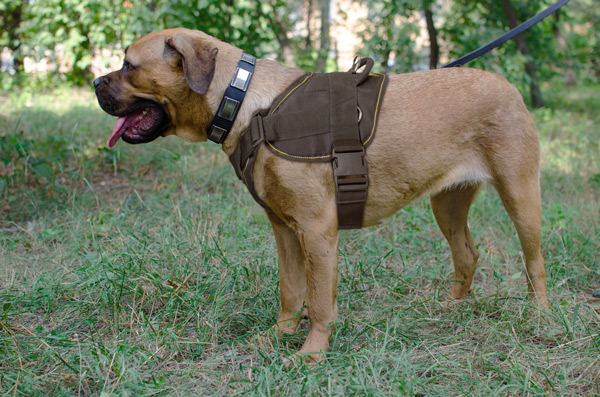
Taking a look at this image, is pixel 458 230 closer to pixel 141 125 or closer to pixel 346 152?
pixel 346 152

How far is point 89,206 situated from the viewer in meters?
5.21

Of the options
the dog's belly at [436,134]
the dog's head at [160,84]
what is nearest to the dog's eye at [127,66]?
the dog's head at [160,84]

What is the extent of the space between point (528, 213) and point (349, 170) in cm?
133

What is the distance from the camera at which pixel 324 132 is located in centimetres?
281

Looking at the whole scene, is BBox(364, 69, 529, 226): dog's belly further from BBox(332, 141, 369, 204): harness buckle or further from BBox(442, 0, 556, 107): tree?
BBox(442, 0, 556, 107): tree

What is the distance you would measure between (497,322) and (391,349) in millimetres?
761

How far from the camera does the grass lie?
8.57 ft

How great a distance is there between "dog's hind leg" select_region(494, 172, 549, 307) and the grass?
0.19 metres

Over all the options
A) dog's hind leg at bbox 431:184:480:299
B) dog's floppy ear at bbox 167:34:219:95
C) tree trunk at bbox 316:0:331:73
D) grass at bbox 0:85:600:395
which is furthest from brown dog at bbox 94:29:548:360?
tree trunk at bbox 316:0:331:73

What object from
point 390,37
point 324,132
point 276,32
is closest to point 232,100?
point 324,132

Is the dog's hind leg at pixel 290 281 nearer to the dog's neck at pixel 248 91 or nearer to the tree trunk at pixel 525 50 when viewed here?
the dog's neck at pixel 248 91

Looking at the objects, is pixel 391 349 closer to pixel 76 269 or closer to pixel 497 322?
pixel 497 322

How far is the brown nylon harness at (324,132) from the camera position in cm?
277

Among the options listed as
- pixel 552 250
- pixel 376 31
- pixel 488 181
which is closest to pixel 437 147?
pixel 488 181
